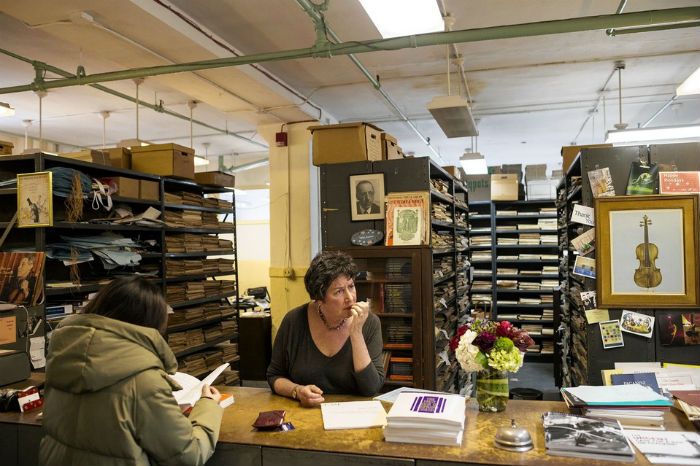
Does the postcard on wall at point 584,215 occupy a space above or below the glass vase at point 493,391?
above

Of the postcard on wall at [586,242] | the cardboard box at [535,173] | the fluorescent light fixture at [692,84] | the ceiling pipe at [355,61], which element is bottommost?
the postcard on wall at [586,242]

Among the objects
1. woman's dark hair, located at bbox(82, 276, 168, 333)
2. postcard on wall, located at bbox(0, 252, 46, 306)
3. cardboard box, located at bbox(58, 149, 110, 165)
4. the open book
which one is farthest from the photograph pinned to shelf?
cardboard box, located at bbox(58, 149, 110, 165)

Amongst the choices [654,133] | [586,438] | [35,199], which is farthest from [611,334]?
[35,199]

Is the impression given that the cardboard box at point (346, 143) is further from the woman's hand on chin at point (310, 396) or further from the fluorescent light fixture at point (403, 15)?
the woman's hand on chin at point (310, 396)

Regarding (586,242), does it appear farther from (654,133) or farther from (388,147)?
(654,133)

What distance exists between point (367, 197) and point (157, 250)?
7.14ft

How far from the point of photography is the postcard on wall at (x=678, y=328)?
3359 millimetres

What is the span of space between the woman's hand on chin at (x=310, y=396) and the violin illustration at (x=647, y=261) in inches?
87.6

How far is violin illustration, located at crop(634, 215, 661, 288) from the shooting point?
3361 mm

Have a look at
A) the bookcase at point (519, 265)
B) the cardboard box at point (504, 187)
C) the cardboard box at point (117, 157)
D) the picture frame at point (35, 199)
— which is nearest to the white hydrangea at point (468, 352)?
the picture frame at point (35, 199)

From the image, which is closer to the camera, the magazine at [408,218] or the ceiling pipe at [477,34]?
the ceiling pipe at [477,34]

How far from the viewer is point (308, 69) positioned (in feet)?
20.8

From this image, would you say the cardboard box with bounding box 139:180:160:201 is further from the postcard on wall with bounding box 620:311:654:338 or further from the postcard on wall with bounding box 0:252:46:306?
the postcard on wall with bounding box 620:311:654:338

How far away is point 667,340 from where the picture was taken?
3.40 metres
